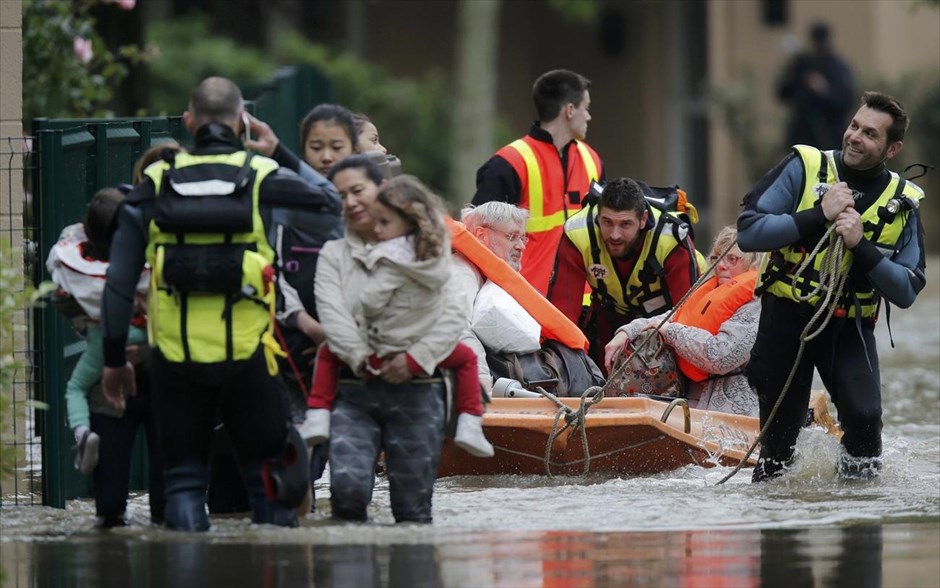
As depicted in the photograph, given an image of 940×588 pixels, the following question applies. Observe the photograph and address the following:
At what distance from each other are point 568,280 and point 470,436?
130 inches

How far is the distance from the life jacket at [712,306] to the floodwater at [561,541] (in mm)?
995

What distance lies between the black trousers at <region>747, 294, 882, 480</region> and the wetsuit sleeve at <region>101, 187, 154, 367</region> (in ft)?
10.5

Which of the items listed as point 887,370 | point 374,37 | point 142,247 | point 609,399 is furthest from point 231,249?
point 374,37

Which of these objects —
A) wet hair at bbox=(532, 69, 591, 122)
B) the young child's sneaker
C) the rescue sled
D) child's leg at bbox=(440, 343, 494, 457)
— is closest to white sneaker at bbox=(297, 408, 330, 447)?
child's leg at bbox=(440, 343, 494, 457)

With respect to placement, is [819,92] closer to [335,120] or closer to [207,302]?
[335,120]

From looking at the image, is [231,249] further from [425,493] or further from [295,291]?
[425,493]

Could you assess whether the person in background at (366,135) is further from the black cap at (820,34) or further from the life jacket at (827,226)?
A: the black cap at (820,34)

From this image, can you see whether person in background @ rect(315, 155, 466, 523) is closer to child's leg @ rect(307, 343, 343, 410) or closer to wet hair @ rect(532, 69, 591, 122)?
child's leg @ rect(307, 343, 343, 410)

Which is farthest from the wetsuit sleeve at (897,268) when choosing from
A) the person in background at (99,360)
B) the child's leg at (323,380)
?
the person in background at (99,360)

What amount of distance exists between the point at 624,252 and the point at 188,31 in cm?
1762

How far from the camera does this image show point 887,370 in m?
15.8

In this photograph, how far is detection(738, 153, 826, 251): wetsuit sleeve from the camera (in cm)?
931

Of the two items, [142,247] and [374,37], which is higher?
[374,37]

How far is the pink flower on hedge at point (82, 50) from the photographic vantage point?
552 inches
